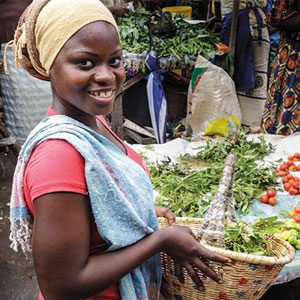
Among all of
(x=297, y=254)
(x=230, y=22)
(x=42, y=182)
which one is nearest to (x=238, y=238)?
(x=297, y=254)

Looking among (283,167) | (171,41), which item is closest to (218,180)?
(283,167)

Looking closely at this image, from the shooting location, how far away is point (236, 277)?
1461 millimetres

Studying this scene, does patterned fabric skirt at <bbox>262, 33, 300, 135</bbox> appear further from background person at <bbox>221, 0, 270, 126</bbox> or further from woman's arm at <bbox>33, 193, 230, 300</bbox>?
woman's arm at <bbox>33, 193, 230, 300</bbox>

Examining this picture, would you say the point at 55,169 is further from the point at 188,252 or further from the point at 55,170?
the point at 188,252

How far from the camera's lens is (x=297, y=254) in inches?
92.0

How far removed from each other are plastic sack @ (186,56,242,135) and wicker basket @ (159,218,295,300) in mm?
3961

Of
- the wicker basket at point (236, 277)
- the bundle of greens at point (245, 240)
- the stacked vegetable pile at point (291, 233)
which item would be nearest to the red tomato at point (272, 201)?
the stacked vegetable pile at point (291, 233)

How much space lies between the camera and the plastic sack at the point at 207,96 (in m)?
A: 5.38

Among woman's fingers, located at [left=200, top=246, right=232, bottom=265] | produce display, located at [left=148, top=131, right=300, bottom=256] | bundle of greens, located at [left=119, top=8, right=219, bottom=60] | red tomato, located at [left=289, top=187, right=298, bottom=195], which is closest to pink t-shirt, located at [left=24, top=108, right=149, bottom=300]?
woman's fingers, located at [left=200, top=246, right=232, bottom=265]

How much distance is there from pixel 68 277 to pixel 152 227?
0.34m

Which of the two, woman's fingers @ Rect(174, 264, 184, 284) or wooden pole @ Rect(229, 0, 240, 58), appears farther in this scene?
wooden pole @ Rect(229, 0, 240, 58)

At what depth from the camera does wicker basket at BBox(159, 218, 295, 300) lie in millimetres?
1439

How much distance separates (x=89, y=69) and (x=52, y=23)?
0.16 meters

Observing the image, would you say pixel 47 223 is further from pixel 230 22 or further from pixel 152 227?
pixel 230 22
